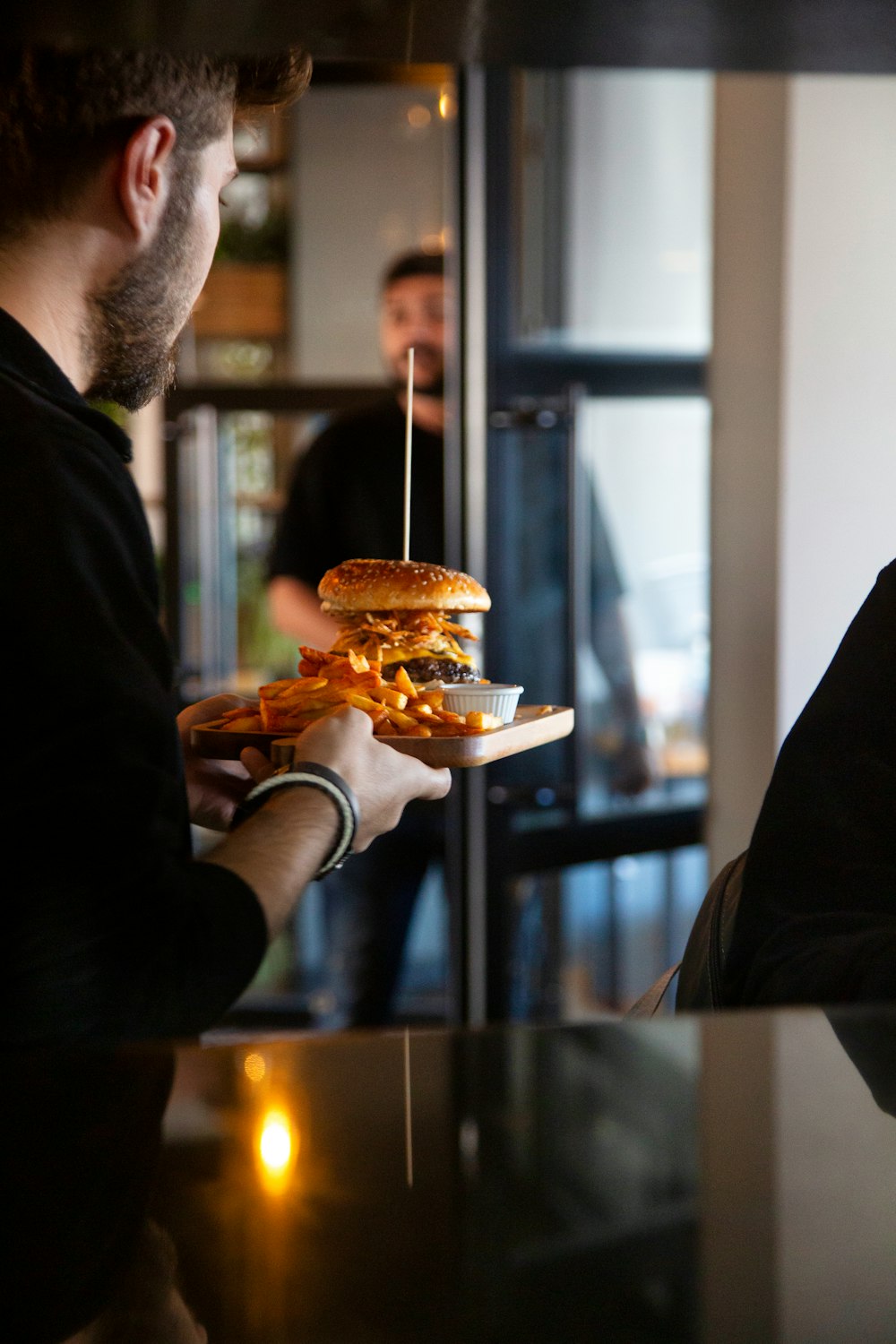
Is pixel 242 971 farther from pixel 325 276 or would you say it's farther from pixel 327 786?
pixel 325 276

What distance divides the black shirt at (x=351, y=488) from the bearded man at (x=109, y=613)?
29.0 inches

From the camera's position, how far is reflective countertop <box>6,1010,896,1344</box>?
361 mm

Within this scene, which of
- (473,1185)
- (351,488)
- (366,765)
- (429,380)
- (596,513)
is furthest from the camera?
(596,513)

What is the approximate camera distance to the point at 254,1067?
1.52 ft

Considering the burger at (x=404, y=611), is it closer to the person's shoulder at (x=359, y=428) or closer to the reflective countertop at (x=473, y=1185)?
the reflective countertop at (x=473, y=1185)

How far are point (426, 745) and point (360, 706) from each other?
0.05 meters

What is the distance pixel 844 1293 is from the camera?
0.37 metres

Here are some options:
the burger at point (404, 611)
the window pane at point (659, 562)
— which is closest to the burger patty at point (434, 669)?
the burger at point (404, 611)

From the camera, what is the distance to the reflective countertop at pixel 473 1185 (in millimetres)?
361

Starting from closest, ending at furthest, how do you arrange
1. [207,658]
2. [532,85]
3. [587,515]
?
[532,85]
[587,515]
[207,658]

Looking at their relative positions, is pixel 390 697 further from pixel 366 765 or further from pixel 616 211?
pixel 616 211

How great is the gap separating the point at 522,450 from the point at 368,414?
2.67 ft

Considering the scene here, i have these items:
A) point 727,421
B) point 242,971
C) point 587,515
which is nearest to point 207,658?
point 587,515

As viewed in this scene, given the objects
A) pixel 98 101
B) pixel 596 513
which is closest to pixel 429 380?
pixel 596 513
